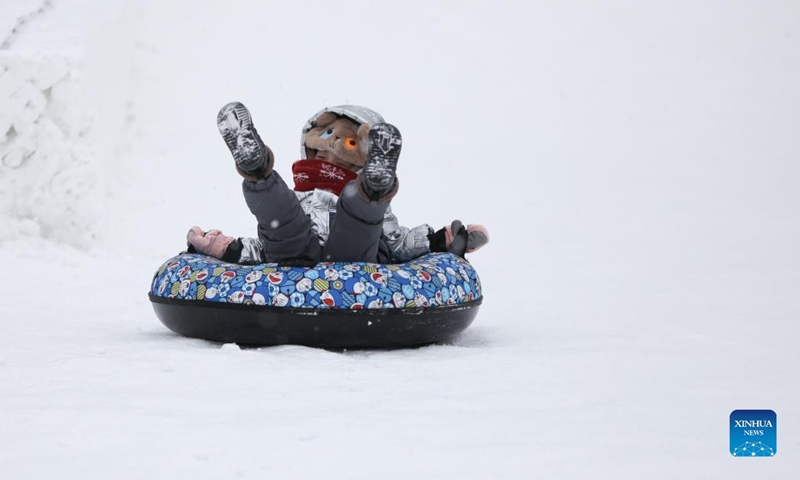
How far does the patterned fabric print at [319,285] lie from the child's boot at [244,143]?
438 millimetres

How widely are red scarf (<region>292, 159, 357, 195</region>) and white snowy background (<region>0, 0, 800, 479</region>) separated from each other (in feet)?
2.82

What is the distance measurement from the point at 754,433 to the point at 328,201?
221 centimetres

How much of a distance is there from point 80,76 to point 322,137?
5.17 metres

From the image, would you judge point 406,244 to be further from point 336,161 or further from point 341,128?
point 341,128

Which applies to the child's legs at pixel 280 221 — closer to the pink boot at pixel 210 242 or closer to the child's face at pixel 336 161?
the pink boot at pixel 210 242

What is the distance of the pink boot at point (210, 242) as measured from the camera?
4320mm

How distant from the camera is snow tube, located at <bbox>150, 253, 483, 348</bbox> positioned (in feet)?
12.3

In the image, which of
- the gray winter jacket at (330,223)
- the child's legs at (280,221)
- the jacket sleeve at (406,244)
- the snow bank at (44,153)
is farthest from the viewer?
the snow bank at (44,153)

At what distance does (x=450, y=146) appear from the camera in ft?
42.4

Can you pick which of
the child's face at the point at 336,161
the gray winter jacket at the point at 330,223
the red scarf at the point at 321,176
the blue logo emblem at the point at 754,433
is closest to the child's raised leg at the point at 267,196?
the gray winter jacket at the point at 330,223

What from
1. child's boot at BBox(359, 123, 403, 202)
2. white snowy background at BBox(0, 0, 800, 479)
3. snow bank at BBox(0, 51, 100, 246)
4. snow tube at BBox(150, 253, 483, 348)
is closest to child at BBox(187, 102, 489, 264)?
child's boot at BBox(359, 123, 403, 202)

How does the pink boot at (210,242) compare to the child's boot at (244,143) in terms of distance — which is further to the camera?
the pink boot at (210,242)

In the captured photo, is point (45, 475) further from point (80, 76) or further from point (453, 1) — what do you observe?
point (453, 1)

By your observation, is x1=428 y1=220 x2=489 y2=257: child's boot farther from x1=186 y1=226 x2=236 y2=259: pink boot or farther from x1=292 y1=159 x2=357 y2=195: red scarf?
x1=186 y1=226 x2=236 y2=259: pink boot
